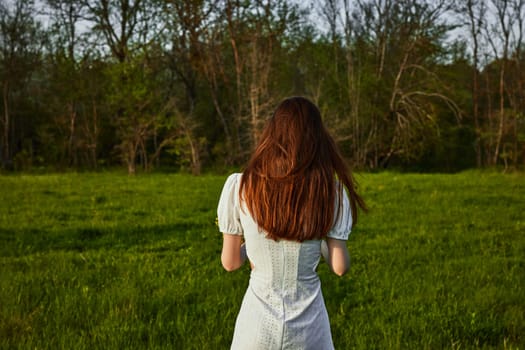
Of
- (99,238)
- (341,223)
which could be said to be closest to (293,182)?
(341,223)

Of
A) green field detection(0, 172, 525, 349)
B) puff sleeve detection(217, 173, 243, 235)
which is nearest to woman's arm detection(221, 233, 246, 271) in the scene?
puff sleeve detection(217, 173, 243, 235)

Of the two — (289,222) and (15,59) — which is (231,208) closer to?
(289,222)

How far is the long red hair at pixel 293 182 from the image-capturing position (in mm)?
2168

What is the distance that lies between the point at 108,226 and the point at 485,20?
107 feet

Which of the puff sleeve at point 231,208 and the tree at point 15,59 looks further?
the tree at point 15,59

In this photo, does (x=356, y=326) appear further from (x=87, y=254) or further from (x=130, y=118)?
(x=130, y=118)

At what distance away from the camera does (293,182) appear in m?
2.18

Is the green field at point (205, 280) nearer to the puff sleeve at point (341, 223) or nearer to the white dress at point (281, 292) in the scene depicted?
the white dress at point (281, 292)

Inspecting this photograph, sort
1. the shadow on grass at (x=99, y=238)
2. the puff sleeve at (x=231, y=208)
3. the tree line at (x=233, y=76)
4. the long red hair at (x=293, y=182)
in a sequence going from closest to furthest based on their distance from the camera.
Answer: the long red hair at (x=293, y=182) < the puff sleeve at (x=231, y=208) < the shadow on grass at (x=99, y=238) < the tree line at (x=233, y=76)

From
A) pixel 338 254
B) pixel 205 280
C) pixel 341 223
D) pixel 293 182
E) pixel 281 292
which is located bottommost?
pixel 205 280

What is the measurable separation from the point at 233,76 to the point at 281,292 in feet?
109

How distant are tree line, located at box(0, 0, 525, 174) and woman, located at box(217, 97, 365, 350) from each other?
25879 mm

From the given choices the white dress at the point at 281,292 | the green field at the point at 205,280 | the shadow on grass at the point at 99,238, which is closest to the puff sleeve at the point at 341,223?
the white dress at the point at 281,292

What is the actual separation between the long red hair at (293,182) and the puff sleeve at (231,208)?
5cm
